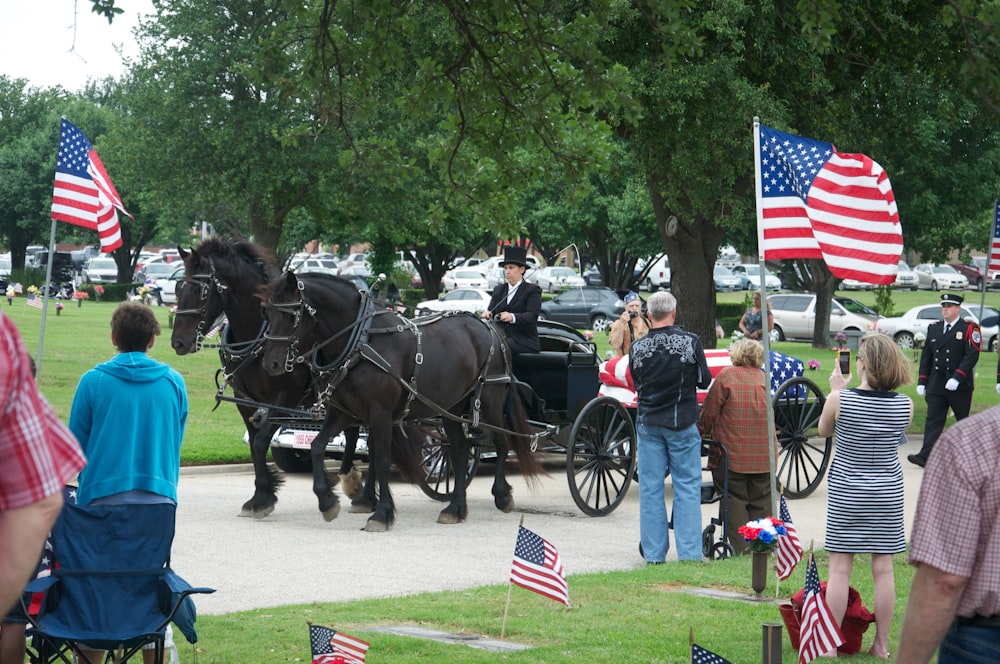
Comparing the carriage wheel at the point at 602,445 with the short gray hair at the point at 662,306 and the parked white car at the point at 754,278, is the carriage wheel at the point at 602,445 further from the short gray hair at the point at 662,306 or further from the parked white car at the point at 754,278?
the parked white car at the point at 754,278

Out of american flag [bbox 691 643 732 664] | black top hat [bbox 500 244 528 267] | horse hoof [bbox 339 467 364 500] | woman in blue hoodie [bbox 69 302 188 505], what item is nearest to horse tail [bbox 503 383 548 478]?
black top hat [bbox 500 244 528 267]

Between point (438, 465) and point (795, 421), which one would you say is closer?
point (438, 465)

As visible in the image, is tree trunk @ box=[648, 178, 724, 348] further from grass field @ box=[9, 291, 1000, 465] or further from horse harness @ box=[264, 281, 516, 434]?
horse harness @ box=[264, 281, 516, 434]

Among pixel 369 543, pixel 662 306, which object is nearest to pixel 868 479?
pixel 662 306

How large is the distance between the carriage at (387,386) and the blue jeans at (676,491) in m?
2.09

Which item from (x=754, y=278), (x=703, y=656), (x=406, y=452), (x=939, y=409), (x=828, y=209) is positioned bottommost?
(x=406, y=452)

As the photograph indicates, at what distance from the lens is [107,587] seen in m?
5.19

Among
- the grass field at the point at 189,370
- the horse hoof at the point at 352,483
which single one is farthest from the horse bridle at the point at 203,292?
the horse hoof at the point at 352,483

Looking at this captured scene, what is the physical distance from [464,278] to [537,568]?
57.6 meters

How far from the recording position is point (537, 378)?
1359 cm

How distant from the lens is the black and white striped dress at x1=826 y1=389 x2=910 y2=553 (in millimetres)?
6672

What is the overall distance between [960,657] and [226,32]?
33.1 metres

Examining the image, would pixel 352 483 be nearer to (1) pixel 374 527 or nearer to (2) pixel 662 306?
(1) pixel 374 527

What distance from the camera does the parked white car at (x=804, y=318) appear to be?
139 ft
